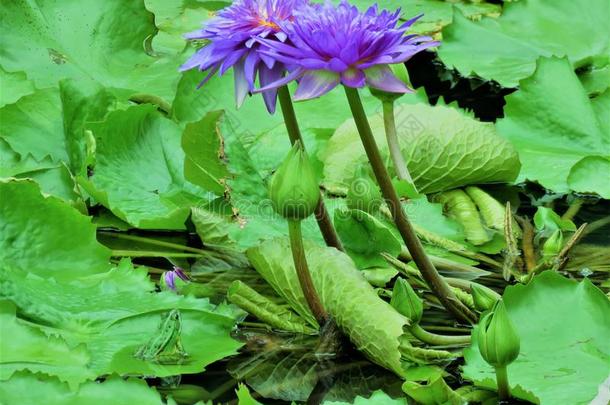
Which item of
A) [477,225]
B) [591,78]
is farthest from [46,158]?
[591,78]

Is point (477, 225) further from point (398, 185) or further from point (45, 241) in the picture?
point (45, 241)

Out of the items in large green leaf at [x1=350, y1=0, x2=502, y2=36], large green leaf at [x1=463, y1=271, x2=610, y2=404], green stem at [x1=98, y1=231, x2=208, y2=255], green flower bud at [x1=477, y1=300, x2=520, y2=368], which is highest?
green flower bud at [x1=477, y1=300, x2=520, y2=368]

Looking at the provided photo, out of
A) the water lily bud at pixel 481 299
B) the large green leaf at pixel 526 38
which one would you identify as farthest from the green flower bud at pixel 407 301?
the large green leaf at pixel 526 38

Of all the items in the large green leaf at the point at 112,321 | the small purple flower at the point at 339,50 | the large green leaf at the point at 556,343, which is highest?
the small purple flower at the point at 339,50

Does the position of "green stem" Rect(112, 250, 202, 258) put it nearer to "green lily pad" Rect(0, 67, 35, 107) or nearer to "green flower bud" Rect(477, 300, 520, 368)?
"green lily pad" Rect(0, 67, 35, 107)

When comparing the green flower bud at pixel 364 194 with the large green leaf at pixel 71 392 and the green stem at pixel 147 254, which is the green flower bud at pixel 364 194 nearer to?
the green stem at pixel 147 254

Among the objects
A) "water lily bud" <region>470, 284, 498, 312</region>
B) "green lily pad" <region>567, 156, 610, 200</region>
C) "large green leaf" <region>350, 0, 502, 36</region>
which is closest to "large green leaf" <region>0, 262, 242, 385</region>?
"water lily bud" <region>470, 284, 498, 312</region>

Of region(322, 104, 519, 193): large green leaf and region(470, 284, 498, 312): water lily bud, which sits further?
region(322, 104, 519, 193): large green leaf
